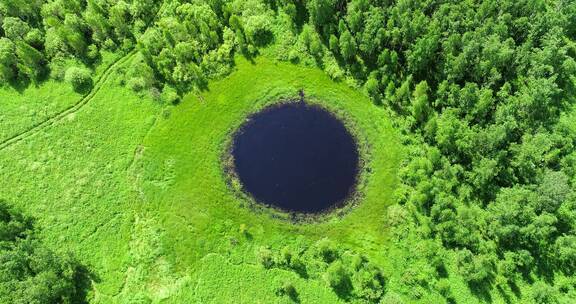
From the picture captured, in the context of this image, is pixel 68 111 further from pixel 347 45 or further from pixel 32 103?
pixel 347 45

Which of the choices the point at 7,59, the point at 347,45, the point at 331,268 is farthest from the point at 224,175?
the point at 7,59

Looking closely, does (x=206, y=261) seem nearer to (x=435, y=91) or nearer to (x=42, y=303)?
(x=42, y=303)

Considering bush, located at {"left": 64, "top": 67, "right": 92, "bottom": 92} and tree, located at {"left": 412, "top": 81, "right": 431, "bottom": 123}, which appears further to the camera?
bush, located at {"left": 64, "top": 67, "right": 92, "bottom": 92}

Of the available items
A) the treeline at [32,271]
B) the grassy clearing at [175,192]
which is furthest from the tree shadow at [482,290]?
the treeline at [32,271]

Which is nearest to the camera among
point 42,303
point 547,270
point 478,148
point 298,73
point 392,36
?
point 42,303

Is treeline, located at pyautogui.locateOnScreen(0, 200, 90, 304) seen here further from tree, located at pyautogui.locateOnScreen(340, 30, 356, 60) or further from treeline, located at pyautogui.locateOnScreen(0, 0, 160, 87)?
tree, located at pyautogui.locateOnScreen(340, 30, 356, 60)

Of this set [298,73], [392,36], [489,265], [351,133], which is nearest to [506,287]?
[489,265]

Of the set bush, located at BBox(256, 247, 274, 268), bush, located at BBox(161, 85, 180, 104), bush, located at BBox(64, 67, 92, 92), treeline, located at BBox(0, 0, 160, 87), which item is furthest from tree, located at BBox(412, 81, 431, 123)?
bush, located at BBox(64, 67, 92, 92)

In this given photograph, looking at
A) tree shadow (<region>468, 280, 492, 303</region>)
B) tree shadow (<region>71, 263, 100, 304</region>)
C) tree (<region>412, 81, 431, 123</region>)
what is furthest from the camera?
tree (<region>412, 81, 431, 123</region>)
